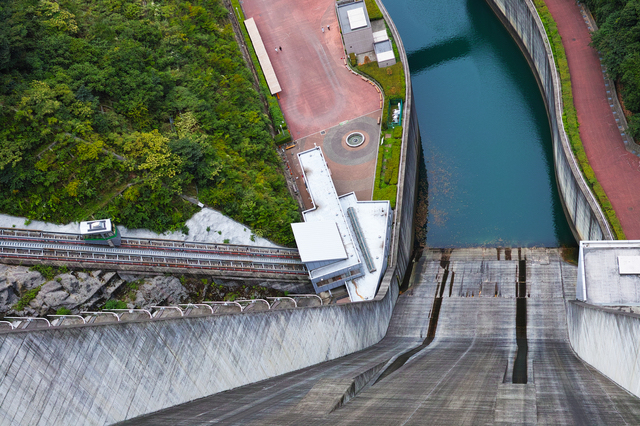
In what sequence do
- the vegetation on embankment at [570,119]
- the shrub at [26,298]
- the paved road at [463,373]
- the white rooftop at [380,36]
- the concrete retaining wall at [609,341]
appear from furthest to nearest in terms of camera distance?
the white rooftop at [380,36] → the vegetation on embankment at [570,119] → the shrub at [26,298] → the concrete retaining wall at [609,341] → the paved road at [463,373]

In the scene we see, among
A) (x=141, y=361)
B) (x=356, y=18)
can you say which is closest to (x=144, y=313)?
(x=141, y=361)

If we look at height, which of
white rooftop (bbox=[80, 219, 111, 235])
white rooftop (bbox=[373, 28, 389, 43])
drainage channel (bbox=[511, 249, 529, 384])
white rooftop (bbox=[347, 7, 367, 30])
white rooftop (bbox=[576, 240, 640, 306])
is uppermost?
white rooftop (bbox=[347, 7, 367, 30])

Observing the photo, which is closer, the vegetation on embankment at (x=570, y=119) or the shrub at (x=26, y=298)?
the shrub at (x=26, y=298)

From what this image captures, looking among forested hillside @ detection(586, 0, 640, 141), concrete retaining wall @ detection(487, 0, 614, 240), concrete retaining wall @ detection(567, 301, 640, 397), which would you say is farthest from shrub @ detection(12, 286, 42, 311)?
forested hillside @ detection(586, 0, 640, 141)

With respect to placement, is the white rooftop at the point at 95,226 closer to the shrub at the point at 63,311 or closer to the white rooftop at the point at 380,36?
the shrub at the point at 63,311

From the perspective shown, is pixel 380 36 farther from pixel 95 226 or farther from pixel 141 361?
pixel 141 361

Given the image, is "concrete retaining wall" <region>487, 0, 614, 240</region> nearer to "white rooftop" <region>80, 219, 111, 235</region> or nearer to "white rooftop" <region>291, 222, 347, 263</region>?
"white rooftop" <region>291, 222, 347, 263</region>

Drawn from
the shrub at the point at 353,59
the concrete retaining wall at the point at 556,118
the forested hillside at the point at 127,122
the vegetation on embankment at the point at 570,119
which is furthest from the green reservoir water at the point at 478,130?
the forested hillside at the point at 127,122

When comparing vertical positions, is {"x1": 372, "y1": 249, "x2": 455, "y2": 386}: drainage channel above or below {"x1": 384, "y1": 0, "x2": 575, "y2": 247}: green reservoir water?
below
